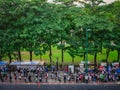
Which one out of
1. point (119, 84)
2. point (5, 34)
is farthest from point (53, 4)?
point (119, 84)

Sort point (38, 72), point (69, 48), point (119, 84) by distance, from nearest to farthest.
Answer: point (119, 84) < point (38, 72) < point (69, 48)

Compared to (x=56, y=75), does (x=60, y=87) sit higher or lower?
lower

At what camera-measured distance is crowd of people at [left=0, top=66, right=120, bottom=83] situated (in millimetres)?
42562

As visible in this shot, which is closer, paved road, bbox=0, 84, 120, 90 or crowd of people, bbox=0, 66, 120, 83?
paved road, bbox=0, 84, 120, 90

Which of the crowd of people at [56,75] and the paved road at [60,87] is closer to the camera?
the paved road at [60,87]

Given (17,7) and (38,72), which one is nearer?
(38,72)

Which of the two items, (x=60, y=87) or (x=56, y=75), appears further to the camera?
(x=56, y=75)

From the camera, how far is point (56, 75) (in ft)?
147

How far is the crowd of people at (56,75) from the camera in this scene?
42.6 meters

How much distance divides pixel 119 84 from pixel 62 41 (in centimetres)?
1182

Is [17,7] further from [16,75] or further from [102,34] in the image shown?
[102,34]

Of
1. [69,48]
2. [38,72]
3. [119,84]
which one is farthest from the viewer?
[69,48]

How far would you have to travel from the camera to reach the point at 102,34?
47219 millimetres

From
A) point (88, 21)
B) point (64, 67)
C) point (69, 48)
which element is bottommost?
point (64, 67)
